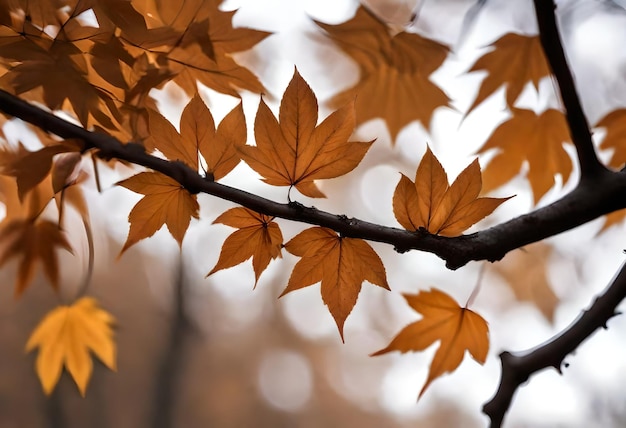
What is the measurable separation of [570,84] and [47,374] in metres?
0.45

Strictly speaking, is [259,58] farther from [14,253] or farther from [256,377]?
[256,377]

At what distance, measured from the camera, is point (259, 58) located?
2.19 feet

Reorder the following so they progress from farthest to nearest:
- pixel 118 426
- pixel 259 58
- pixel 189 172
A: pixel 118 426, pixel 259 58, pixel 189 172

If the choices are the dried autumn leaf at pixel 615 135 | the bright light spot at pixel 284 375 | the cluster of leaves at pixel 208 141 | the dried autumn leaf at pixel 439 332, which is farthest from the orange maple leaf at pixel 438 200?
the bright light spot at pixel 284 375

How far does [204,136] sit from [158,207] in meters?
0.04

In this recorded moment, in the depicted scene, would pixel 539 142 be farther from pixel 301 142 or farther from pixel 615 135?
pixel 301 142

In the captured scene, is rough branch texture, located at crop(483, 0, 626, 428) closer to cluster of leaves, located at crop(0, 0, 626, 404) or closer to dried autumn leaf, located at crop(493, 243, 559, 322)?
cluster of leaves, located at crop(0, 0, 626, 404)

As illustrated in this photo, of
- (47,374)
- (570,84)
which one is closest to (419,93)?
(570,84)

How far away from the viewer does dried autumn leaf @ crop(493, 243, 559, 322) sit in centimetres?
79

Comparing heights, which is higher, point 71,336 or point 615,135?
point 615,135

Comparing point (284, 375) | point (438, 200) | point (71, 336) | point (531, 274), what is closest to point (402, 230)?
point (438, 200)

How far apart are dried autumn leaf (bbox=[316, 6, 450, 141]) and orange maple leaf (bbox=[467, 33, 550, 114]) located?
3cm

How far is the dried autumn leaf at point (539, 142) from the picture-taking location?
0.43m

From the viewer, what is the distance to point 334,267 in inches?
9.8
